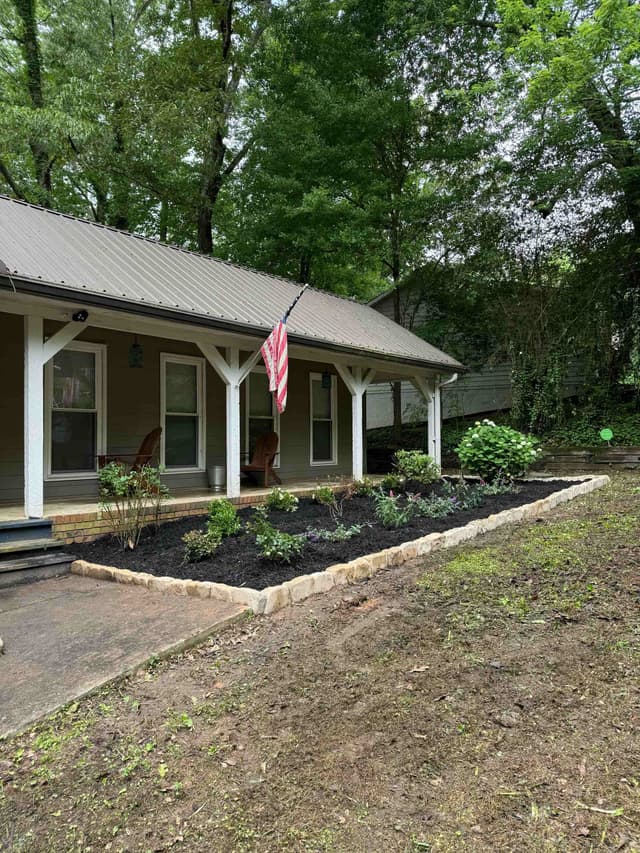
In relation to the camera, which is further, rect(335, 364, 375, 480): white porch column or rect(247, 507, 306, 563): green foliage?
rect(335, 364, 375, 480): white porch column

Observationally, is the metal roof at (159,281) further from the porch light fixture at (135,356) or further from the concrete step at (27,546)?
the concrete step at (27,546)

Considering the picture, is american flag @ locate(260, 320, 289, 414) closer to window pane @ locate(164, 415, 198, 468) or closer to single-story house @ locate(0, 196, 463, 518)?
single-story house @ locate(0, 196, 463, 518)

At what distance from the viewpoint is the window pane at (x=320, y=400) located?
10.7m

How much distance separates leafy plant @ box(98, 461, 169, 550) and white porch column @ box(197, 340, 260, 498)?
53.9 inches

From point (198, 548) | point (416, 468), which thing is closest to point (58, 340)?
point (198, 548)

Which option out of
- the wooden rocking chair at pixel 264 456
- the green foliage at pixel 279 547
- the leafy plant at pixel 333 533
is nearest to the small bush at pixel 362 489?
the wooden rocking chair at pixel 264 456

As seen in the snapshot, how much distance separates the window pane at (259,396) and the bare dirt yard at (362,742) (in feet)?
20.2

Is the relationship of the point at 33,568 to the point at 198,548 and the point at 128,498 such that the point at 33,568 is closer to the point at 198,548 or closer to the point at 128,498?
the point at 128,498

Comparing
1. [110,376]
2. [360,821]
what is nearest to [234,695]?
[360,821]

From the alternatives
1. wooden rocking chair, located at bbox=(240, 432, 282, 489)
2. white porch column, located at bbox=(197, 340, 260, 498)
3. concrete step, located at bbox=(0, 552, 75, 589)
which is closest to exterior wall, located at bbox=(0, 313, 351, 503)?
wooden rocking chair, located at bbox=(240, 432, 282, 489)

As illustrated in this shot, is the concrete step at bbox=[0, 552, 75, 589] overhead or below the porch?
below

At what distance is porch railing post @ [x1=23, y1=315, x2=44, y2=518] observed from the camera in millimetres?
5004

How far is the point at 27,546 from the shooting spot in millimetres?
4766

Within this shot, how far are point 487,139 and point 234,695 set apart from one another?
46.8 ft
